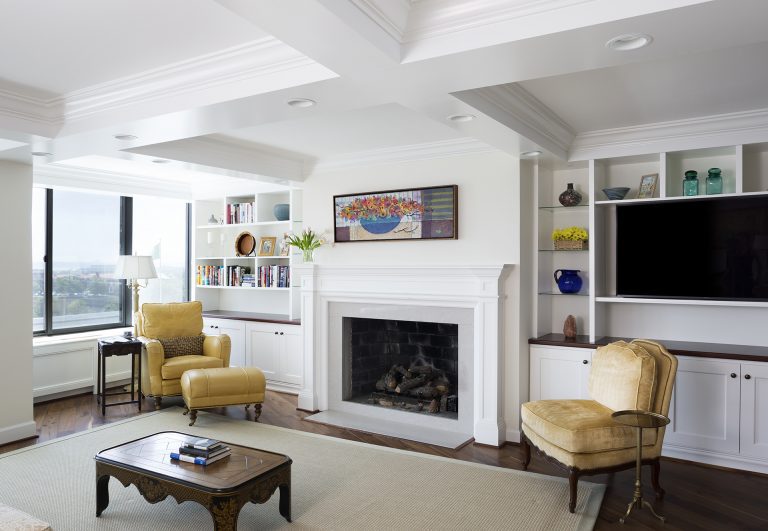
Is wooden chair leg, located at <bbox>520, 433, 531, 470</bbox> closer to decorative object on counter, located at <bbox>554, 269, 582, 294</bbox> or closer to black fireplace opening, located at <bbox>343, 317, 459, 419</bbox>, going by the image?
black fireplace opening, located at <bbox>343, 317, 459, 419</bbox>

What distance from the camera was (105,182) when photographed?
20.5 feet

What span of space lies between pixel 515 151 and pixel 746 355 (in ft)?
7.01

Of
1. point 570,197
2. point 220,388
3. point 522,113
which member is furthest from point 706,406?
point 220,388

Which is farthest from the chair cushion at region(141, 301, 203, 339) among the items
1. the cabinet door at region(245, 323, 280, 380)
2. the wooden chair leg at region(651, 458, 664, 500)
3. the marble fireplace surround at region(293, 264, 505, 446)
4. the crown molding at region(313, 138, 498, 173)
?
the wooden chair leg at region(651, 458, 664, 500)

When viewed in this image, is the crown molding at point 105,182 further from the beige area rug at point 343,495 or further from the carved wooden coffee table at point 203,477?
the carved wooden coffee table at point 203,477

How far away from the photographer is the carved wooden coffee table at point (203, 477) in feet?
9.03

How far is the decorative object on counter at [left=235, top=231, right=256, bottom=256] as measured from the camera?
677 centimetres

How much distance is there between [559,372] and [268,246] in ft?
12.0

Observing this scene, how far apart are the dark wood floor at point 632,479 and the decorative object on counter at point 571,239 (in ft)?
5.59

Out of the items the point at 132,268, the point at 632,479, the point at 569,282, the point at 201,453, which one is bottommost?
the point at 632,479

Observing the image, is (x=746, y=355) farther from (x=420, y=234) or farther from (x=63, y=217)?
(x=63, y=217)

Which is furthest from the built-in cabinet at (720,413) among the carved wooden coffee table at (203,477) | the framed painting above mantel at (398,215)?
the carved wooden coffee table at (203,477)

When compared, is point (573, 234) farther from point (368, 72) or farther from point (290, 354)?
point (290, 354)

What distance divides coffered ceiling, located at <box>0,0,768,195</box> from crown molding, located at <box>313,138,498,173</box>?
3 cm
